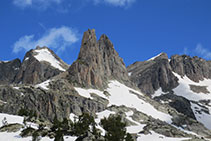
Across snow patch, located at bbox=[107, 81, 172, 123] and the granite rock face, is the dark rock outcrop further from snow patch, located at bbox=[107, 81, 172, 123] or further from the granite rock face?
snow patch, located at bbox=[107, 81, 172, 123]

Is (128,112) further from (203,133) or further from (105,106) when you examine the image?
(203,133)

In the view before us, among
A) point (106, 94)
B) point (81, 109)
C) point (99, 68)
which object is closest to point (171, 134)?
point (81, 109)

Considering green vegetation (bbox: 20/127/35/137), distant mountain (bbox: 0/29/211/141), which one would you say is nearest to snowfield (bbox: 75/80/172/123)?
distant mountain (bbox: 0/29/211/141)

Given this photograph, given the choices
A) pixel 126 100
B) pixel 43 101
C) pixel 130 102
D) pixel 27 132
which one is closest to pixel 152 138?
pixel 27 132

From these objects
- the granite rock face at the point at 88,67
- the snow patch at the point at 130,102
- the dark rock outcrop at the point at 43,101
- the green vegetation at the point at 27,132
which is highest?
the granite rock face at the point at 88,67

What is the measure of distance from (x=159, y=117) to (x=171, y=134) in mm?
53053

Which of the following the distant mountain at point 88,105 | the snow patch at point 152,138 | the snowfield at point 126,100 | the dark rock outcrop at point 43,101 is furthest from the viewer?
the snowfield at point 126,100

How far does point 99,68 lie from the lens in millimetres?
185625

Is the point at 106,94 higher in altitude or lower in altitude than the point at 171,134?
higher

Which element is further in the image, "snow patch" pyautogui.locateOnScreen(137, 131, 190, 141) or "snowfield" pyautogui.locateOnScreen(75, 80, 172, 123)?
"snowfield" pyautogui.locateOnScreen(75, 80, 172, 123)

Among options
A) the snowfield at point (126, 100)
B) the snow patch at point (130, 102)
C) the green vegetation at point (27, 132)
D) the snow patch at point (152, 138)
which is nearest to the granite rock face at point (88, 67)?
the snowfield at point (126, 100)

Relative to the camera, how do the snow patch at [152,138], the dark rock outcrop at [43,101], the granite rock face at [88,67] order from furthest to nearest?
the granite rock face at [88,67], the dark rock outcrop at [43,101], the snow patch at [152,138]

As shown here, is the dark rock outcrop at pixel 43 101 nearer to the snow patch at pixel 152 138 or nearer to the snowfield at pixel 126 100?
the snowfield at pixel 126 100

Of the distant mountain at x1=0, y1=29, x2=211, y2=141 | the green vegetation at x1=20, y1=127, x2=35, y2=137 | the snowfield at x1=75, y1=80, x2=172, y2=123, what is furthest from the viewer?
the snowfield at x1=75, y1=80, x2=172, y2=123
